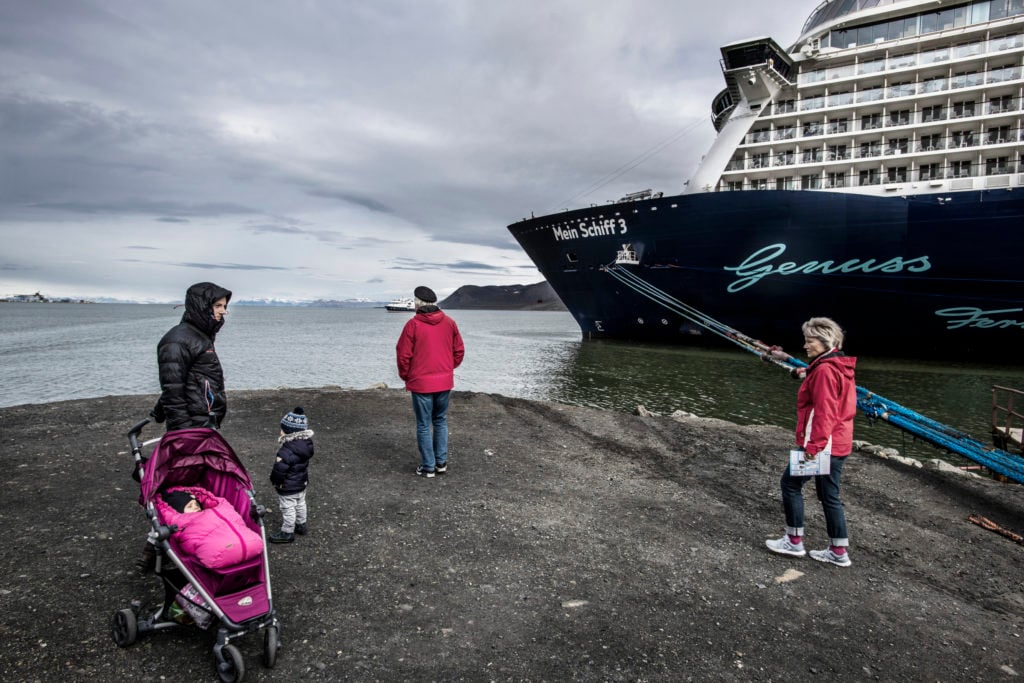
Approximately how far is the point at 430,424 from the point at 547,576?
2.31 m

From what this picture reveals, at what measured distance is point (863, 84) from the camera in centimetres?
2416

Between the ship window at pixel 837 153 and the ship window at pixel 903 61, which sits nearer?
the ship window at pixel 903 61

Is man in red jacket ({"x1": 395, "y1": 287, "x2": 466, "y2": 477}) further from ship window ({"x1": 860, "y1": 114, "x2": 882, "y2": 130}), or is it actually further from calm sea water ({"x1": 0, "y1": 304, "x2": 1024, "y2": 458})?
ship window ({"x1": 860, "y1": 114, "x2": 882, "y2": 130})

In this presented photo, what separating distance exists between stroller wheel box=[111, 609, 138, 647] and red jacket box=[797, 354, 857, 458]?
4.21m

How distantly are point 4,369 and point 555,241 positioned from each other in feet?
82.5

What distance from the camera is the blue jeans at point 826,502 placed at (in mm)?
3963

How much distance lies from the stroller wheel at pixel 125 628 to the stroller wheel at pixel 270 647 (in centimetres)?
71

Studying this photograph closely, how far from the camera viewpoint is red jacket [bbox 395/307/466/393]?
18.1ft

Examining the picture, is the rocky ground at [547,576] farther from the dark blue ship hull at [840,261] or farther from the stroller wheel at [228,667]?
the dark blue ship hull at [840,261]

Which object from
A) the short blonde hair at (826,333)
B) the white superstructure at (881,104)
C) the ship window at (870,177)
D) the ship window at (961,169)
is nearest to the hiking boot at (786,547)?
the short blonde hair at (826,333)

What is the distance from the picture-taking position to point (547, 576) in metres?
3.86

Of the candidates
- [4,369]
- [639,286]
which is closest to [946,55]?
[639,286]

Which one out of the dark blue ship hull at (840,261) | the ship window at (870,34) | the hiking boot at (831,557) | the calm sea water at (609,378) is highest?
the ship window at (870,34)

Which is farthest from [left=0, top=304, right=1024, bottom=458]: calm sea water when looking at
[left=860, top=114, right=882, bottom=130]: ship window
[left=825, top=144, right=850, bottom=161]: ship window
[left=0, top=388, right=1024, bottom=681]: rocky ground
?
[left=860, top=114, right=882, bottom=130]: ship window
